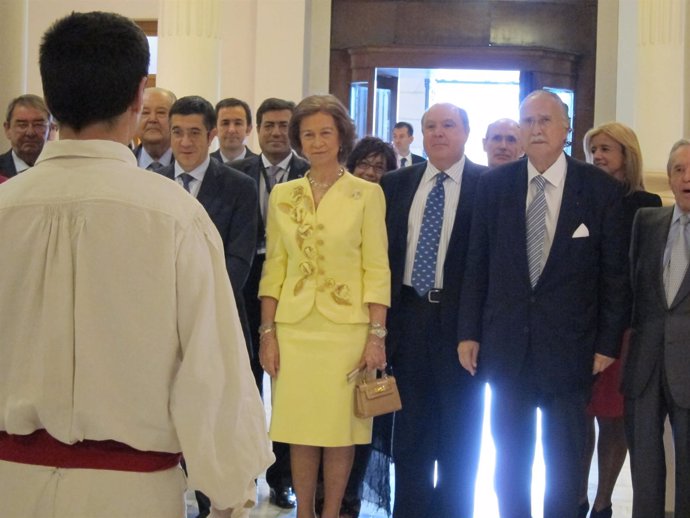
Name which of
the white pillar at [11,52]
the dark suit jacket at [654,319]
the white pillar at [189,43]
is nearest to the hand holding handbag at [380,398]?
the dark suit jacket at [654,319]

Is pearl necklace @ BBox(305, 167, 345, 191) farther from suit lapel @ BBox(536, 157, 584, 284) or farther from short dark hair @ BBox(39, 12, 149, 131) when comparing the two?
short dark hair @ BBox(39, 12, 149, 131)

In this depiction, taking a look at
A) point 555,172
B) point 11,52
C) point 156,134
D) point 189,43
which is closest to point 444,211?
point 555,172

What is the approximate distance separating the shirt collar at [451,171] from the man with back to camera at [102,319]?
2231 millimetres

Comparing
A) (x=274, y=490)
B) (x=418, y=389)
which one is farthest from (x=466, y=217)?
(x=274, y=490)

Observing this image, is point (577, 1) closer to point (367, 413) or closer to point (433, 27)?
point (433, 27)

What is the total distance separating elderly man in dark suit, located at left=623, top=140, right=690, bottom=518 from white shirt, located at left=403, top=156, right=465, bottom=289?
2.52ft

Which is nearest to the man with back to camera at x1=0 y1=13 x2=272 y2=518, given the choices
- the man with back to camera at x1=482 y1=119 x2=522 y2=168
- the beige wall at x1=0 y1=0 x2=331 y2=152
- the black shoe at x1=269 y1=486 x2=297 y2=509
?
the black shoe at x1=269 y1=486 x2=297 y2=509

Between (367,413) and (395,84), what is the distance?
9423 millimetres

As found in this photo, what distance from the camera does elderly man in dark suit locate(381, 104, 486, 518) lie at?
3.84 m

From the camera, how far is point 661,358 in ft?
11.9

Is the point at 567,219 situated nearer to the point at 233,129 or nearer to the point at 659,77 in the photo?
the point at 233,129

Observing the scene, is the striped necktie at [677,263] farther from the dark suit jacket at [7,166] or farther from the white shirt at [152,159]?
the dark suit jacket at [7,166]

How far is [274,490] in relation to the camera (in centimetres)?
442

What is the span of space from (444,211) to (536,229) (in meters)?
0.41
